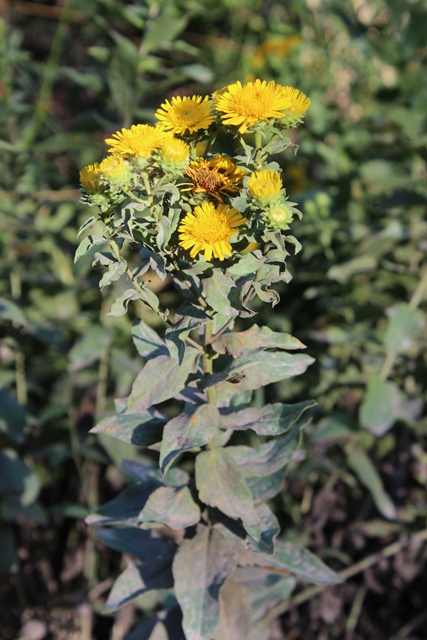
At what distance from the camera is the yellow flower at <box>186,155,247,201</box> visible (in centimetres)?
89

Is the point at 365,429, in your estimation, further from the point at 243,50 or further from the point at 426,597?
the point at 243,50

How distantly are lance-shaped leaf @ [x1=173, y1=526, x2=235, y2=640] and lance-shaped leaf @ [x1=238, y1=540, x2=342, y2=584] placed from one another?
5cm

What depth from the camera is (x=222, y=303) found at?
2.93 feet

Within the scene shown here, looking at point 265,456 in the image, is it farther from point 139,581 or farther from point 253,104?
point 253,104

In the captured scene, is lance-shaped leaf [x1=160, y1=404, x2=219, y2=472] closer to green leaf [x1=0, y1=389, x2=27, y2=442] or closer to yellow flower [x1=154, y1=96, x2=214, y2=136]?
yellow flower [x1=154, y1=96, x2=214, y2=136]

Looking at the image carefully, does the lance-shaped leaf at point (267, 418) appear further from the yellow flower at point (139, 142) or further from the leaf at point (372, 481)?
the leaf at point (372, 481)

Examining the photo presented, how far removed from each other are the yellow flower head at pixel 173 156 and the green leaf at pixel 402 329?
1.13 metres

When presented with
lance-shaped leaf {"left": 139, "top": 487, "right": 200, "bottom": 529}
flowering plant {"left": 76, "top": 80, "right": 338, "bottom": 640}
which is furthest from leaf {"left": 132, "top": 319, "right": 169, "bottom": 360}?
lance-shaped leaf {"left": 139, "top": 487, "right": 200, "bottom": 529}

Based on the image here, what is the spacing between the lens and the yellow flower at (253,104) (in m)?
0.87

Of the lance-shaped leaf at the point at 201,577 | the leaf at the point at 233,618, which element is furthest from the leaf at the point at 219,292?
the leaf at the point at 233,618

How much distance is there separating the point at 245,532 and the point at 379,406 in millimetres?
775

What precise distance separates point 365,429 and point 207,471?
0.93m

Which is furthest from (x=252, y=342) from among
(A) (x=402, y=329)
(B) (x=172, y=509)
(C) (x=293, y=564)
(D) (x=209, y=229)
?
(A) (x=402, y=329)

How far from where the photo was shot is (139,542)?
1.29 metres
